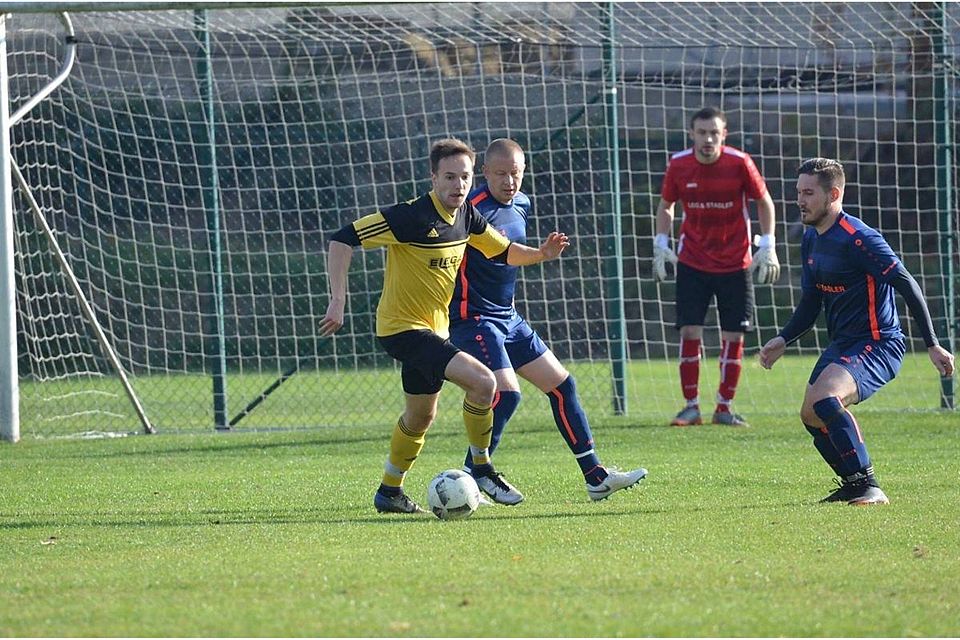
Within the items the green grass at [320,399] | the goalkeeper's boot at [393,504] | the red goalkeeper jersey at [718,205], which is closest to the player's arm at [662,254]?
the red goalkeeper jersey at [718,205]

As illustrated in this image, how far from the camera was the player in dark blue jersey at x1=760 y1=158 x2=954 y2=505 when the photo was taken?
6.59m

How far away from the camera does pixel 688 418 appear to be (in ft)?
35.0

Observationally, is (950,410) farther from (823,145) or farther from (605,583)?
(605,583)

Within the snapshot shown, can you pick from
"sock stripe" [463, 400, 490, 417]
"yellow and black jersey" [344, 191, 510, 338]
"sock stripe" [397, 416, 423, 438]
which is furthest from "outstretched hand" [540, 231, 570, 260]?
"sock stripe" [397, 416, 423, 438]

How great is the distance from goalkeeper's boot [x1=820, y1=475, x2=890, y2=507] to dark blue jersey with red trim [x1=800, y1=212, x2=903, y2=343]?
70 centimetres

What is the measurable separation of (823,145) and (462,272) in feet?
34.3

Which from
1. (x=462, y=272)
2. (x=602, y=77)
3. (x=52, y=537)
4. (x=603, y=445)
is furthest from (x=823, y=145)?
(x=52, y=537)

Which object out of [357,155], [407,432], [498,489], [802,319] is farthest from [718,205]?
[357,155]

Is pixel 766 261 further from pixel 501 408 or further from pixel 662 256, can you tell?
pixel 501 408

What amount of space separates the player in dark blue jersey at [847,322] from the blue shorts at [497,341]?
1191 millimetres

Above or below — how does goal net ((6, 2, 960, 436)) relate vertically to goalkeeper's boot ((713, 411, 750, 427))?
above

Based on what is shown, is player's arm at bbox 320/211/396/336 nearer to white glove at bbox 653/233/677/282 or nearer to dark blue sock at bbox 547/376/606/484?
dark blue sock at bbox 547/376/606/484

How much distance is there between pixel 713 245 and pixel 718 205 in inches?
12.0

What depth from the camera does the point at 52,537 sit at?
19.7 ft
